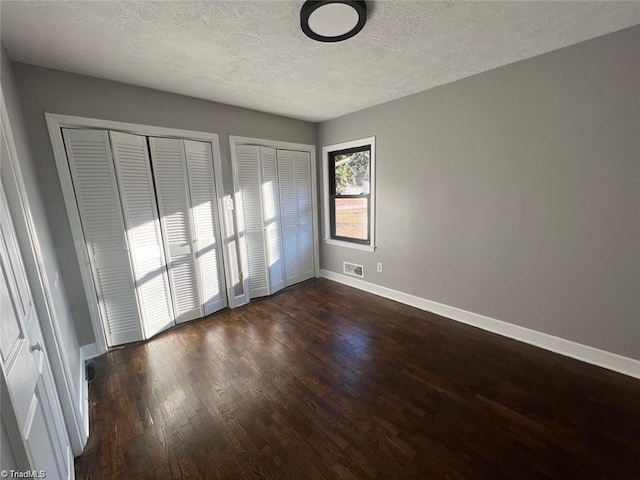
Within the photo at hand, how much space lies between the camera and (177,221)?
2.68m

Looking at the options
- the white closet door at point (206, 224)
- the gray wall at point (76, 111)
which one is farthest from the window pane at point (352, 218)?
the gray wall at point (76, 111)

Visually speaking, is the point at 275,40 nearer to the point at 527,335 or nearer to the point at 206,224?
the point at 206,224

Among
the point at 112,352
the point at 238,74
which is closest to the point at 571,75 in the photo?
the point at 238,74

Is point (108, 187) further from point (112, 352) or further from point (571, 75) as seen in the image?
point (571, 75)

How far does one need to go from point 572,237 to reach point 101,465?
11.4 feet

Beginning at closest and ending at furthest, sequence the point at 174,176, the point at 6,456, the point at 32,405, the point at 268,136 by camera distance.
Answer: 1. the point at 6,456
2. the point at 32,405
3. the point at 174,176
4. the point at 268,136

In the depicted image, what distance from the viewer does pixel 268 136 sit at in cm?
333

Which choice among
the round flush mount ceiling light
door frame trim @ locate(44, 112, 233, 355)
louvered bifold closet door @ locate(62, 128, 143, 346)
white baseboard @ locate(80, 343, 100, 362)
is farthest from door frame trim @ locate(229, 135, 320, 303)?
the round flush mount ceiling light

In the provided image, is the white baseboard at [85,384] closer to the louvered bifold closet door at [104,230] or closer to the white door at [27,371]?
the louvered bifold closet door at [104,230]

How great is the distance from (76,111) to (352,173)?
9.51 ft

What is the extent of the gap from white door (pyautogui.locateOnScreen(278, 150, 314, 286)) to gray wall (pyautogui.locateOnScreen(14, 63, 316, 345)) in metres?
1.03

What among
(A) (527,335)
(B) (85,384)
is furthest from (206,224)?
(A) (527,335)

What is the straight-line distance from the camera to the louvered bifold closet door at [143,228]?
2.33m

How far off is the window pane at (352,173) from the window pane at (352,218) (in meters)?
0.13
